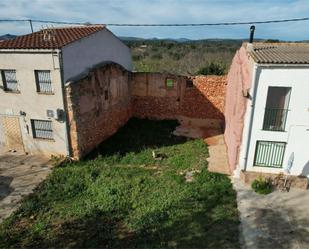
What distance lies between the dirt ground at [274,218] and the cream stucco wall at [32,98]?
1002cm

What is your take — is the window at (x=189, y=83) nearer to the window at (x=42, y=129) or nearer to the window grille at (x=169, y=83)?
the window grille at (x=169, y=83)

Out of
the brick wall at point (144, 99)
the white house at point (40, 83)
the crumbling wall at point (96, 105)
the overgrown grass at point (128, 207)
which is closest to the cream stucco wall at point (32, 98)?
the white house at point (40, 83)

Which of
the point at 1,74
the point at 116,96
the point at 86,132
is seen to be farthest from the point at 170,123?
the point at 1,74

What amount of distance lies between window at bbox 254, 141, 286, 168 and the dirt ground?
133cm

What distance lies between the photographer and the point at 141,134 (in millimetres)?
19172

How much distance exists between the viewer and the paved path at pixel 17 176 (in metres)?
12.2

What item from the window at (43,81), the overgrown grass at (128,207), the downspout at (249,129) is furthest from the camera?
the window at (43,81)

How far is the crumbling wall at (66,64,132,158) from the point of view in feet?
49.2

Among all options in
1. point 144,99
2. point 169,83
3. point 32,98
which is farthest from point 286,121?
point 32,98

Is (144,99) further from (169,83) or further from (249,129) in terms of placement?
(249,129)

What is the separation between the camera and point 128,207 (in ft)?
37.5

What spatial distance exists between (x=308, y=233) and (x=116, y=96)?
14.0 m

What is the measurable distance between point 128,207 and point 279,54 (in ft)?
31.5

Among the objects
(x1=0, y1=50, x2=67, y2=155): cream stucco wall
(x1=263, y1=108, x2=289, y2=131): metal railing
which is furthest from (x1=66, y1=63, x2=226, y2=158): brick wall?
(x1=263, y1=108, x2=289, y2=131): metal railing
